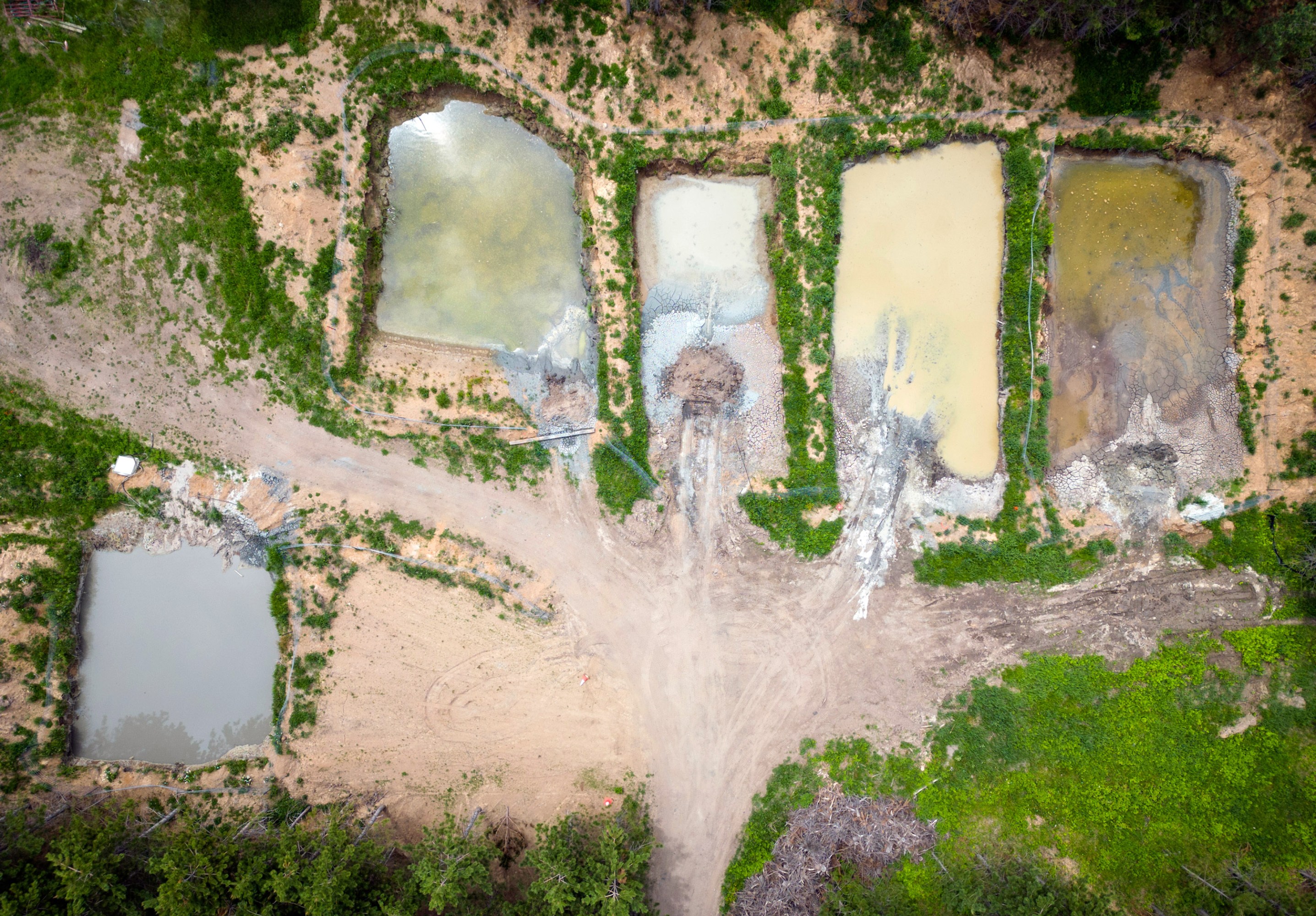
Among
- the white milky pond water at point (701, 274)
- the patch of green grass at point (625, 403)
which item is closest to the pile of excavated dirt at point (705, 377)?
the white milky pond water at point (701, 274)

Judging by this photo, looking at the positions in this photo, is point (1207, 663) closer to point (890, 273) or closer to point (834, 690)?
point (834, 690)

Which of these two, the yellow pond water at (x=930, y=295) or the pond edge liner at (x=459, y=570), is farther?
the yellow pond water at (x=930, y=295)

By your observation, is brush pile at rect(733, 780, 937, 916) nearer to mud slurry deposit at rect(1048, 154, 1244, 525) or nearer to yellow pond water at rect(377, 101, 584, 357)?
mud slurry deposit at rect(1048, 154, 1244, 525)

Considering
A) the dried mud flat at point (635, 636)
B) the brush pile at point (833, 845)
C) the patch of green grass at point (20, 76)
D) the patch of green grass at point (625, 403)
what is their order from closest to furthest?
the patch of green grass at point (20, 76)
the brush pile at point (833, 845)
the dried mud flat at point (635, 636)
the patch of green grass at point (625, 403)

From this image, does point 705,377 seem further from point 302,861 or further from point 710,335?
point 302,861

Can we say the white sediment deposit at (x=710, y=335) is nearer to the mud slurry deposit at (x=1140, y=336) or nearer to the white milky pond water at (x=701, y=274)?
the white milky pond water at (x=701, y=274)
